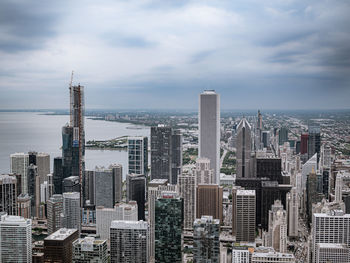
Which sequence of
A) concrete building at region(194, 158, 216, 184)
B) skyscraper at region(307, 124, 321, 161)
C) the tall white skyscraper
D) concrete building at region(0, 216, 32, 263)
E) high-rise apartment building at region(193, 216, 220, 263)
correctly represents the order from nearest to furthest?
1. high-rise apartment building at region(193, 216, 220, 263)
2. concrete building at region(0, 216, 32, 263)
3. skyscraper at region(307, 124, 321, 161)
4. concrete building at region(194, 158, 216, 184)
5. the tall white skyscraper

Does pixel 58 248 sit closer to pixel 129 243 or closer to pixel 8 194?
pixel 129 243

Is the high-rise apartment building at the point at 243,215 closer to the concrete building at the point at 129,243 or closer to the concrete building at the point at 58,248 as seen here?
the concrete building at the point at 129,243

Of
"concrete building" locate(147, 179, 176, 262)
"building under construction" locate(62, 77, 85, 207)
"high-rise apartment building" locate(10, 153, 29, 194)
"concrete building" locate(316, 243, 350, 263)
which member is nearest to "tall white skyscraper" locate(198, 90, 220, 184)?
"concrete building" locate(147, 179, 176, 262)

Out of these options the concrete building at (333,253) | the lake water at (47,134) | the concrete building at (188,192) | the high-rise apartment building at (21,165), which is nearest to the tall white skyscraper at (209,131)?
the lake water at (47,134)

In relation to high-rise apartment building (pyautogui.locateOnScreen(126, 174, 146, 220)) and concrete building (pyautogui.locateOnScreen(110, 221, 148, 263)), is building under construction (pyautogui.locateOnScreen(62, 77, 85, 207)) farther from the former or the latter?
concrete building (pyautogui.locateOnScreen(110, 221, 148, 263))

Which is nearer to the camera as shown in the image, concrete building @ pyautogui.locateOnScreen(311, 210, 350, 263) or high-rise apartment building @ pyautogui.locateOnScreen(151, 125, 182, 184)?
concrete building @ pyautogui.locateOnScreen(311, 210, 350, 263)

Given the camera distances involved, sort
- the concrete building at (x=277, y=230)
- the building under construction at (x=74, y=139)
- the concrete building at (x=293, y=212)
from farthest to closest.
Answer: the building under construction at (x=74, y=139), the concrete building at (x=293, y=212), the concrete building at (x=277, y=230)

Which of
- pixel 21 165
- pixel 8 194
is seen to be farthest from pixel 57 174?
pixel 8 194

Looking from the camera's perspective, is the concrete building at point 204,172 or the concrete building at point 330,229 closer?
the concrete building at point 330,229
